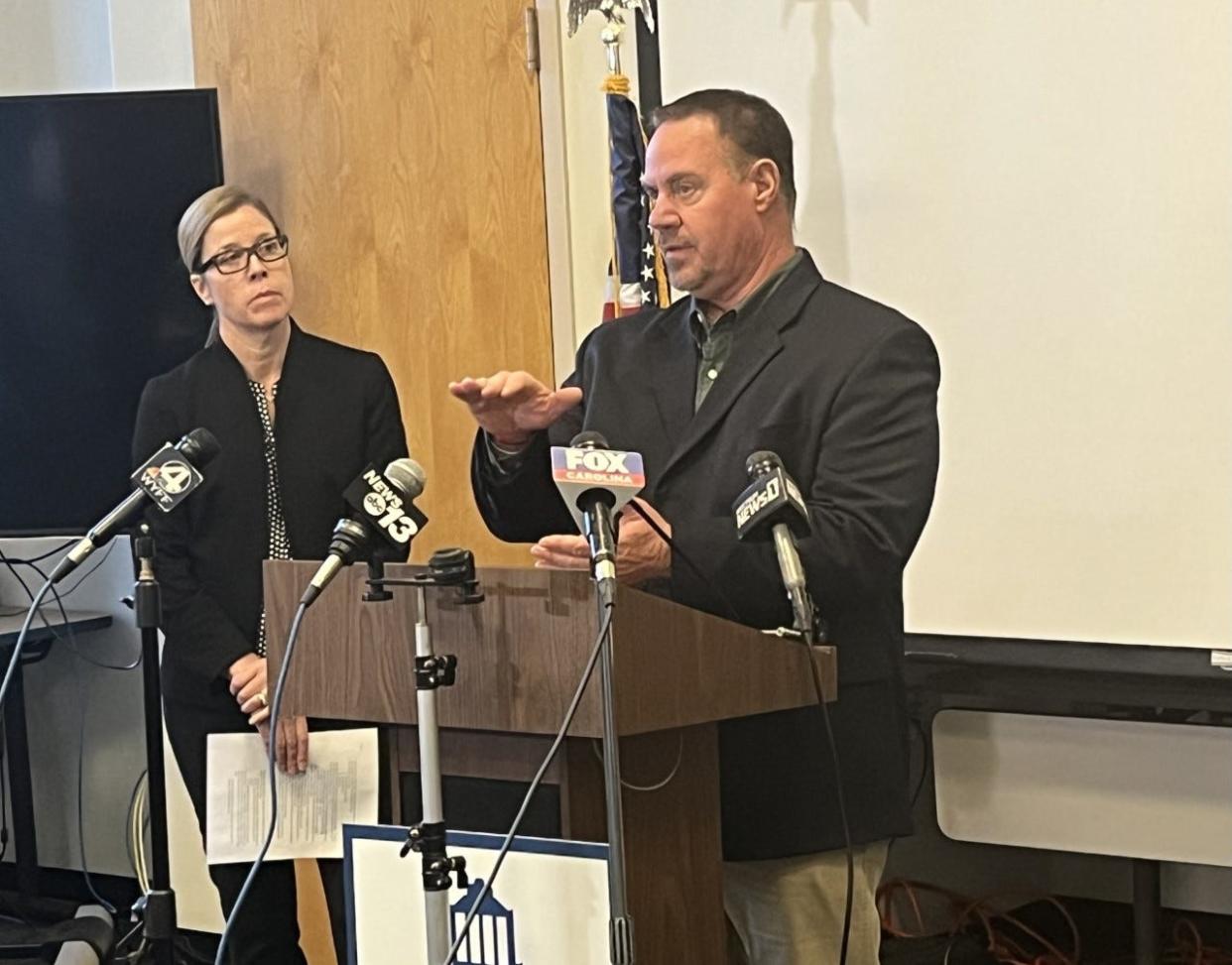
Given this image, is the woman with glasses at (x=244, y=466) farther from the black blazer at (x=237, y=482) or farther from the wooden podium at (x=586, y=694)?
the wooden podium at (x=586, y=694)

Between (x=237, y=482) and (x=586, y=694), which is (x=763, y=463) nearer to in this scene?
(x=586, y=694)

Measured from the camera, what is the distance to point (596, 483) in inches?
60.6

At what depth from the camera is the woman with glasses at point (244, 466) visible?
2.66 metres

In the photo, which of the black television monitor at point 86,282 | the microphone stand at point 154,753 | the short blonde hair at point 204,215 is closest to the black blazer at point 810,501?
the microphone stand at point 154,753

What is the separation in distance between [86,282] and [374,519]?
210 cm

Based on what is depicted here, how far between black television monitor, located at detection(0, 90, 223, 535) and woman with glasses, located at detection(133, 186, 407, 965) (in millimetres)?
727

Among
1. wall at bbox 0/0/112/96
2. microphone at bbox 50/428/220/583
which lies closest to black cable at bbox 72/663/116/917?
wall at bbox 0/0/112/96

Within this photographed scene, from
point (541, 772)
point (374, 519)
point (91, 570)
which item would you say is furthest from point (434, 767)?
point (91, 570)

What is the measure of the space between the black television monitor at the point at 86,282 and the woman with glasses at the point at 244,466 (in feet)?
2.38

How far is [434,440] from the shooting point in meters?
3.54

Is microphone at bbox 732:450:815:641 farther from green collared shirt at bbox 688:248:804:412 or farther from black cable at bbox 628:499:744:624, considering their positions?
green collared shirt at bbox 688:248:804:412

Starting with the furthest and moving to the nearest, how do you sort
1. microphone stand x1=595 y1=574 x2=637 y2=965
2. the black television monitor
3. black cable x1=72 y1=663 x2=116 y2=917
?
black cable x1=72 y1=663 x2=116 y2=917, the black television monitor, microphone stand x1=595 y1=574 x2=637 y2=965

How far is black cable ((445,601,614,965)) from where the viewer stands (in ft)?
4.80

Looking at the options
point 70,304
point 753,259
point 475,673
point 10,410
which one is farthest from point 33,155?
point 475,673
